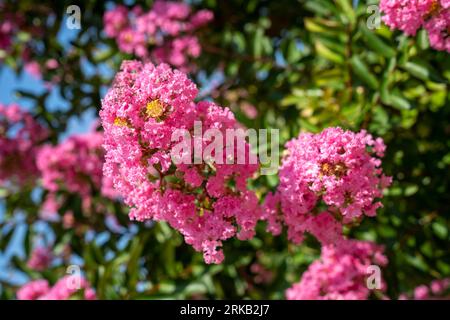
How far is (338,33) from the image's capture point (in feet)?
8.43

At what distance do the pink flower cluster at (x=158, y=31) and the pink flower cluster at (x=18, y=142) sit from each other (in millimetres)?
905

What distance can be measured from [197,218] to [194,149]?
210mm

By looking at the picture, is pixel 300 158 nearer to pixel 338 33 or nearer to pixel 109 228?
pixel 338 33

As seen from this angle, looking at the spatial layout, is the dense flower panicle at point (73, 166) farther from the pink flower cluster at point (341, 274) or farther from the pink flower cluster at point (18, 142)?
the pink flower cluster at point (341, 274)

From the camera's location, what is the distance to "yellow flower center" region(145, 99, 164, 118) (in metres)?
1.56

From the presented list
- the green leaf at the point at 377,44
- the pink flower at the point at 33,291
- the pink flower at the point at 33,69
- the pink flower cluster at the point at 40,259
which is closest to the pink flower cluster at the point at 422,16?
the green leaf at the point at 377,44

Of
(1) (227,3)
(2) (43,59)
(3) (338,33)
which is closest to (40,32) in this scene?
(2) (43,59)

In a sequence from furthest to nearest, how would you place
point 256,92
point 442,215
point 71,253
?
point 71,253, point 256,92, point 442,215

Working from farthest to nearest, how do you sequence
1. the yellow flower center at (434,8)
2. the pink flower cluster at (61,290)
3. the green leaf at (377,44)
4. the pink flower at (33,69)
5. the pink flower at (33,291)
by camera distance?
the pink flower at (33,69)
the pink flower at (33,291)
the pink flower cluster at (61,290)
the green leaf at (377,44)
the yellow flower center at (434,8)

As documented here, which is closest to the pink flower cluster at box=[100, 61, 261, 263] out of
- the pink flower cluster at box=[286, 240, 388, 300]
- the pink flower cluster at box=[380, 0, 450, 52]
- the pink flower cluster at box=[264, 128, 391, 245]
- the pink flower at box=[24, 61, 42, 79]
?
the pink flower cluster at box=[264, 128, 391, 245]

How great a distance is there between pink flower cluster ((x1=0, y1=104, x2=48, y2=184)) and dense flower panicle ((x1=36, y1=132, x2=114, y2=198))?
194 mm

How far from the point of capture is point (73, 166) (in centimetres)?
350

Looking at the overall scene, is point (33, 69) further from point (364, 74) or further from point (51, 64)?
point (364, 74)

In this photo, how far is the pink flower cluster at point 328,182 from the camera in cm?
163
